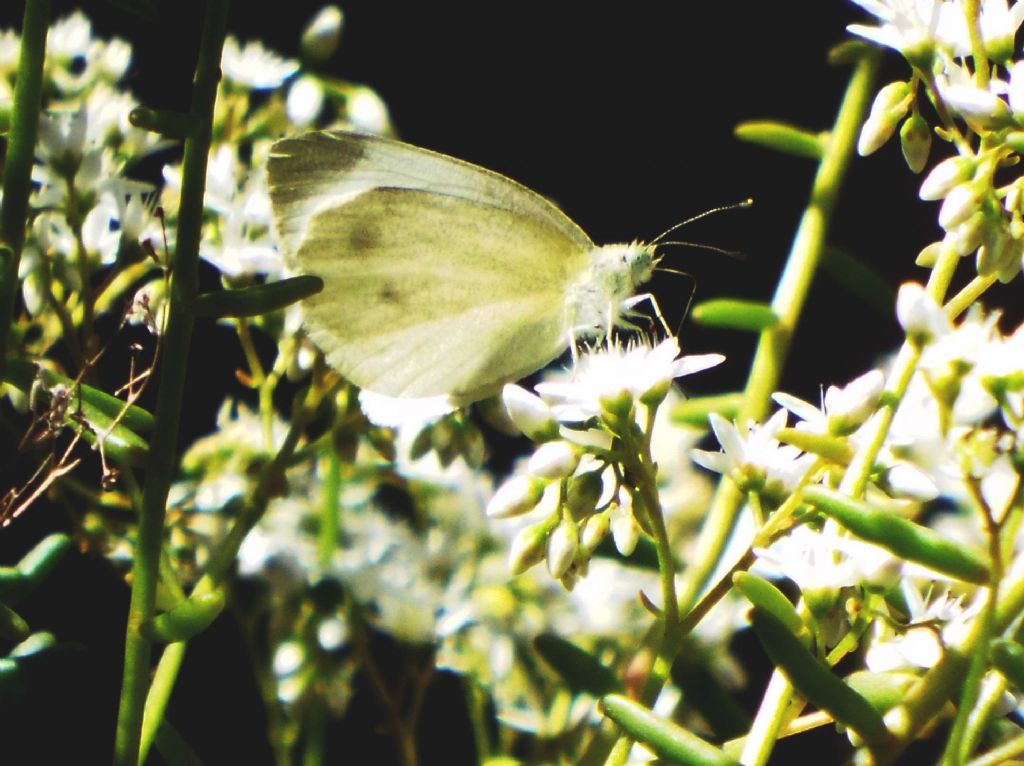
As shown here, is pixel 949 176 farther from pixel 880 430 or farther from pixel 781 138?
pixel 781 138

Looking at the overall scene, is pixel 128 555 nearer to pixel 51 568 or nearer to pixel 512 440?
pixel 51 568

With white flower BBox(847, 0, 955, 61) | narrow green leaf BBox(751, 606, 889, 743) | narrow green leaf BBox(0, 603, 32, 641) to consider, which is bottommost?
narrow green leaf BBox(0, 603, 32, 641)

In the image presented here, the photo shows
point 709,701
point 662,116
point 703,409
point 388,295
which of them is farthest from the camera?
point 662,116

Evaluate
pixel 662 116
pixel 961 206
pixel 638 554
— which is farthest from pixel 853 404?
pixel 662 116

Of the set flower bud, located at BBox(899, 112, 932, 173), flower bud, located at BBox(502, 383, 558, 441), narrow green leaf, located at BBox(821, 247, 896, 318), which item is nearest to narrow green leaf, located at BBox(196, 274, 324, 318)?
flower bud, located at BBox(502, 383, 558, 441)

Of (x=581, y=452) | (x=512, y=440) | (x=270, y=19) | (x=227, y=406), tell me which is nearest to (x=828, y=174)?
(x=581, y=452)

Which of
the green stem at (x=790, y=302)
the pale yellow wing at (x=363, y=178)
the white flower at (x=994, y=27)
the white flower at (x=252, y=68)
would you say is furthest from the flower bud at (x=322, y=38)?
the white flower at (x=994, y=27)

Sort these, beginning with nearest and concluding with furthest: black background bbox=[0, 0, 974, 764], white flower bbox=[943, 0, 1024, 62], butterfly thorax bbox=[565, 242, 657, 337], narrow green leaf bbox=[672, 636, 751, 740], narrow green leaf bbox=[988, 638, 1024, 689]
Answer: narrow green leaf bbox=[988, 638, 1024, 689]
white flower bbox=[943, 0, 1024, 62]
narrow green leaf bbox=[672, 636, 751, 740]
butterfly thorax bbox=[565, 242, 657, 337]
black background bbox=[0, 0, 974, 764]

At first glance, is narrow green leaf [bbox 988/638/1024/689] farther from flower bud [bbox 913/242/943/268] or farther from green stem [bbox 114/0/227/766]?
green stem [bbox 114/0/227/766]
